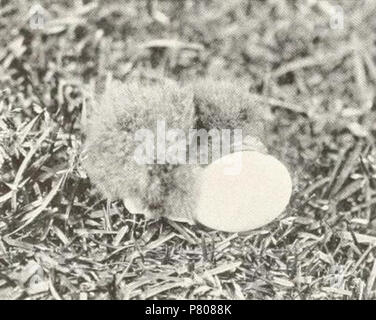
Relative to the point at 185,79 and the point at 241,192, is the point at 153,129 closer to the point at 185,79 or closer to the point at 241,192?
the point at 241,192

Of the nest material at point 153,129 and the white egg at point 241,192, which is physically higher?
the nest material at point 153,129

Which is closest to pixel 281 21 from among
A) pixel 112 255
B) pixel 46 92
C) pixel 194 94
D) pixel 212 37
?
pixel 212 37

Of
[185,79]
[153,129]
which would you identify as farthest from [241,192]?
[185,79]

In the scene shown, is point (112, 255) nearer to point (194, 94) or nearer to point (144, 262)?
point (144, 262)

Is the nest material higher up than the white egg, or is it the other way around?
the nest material
